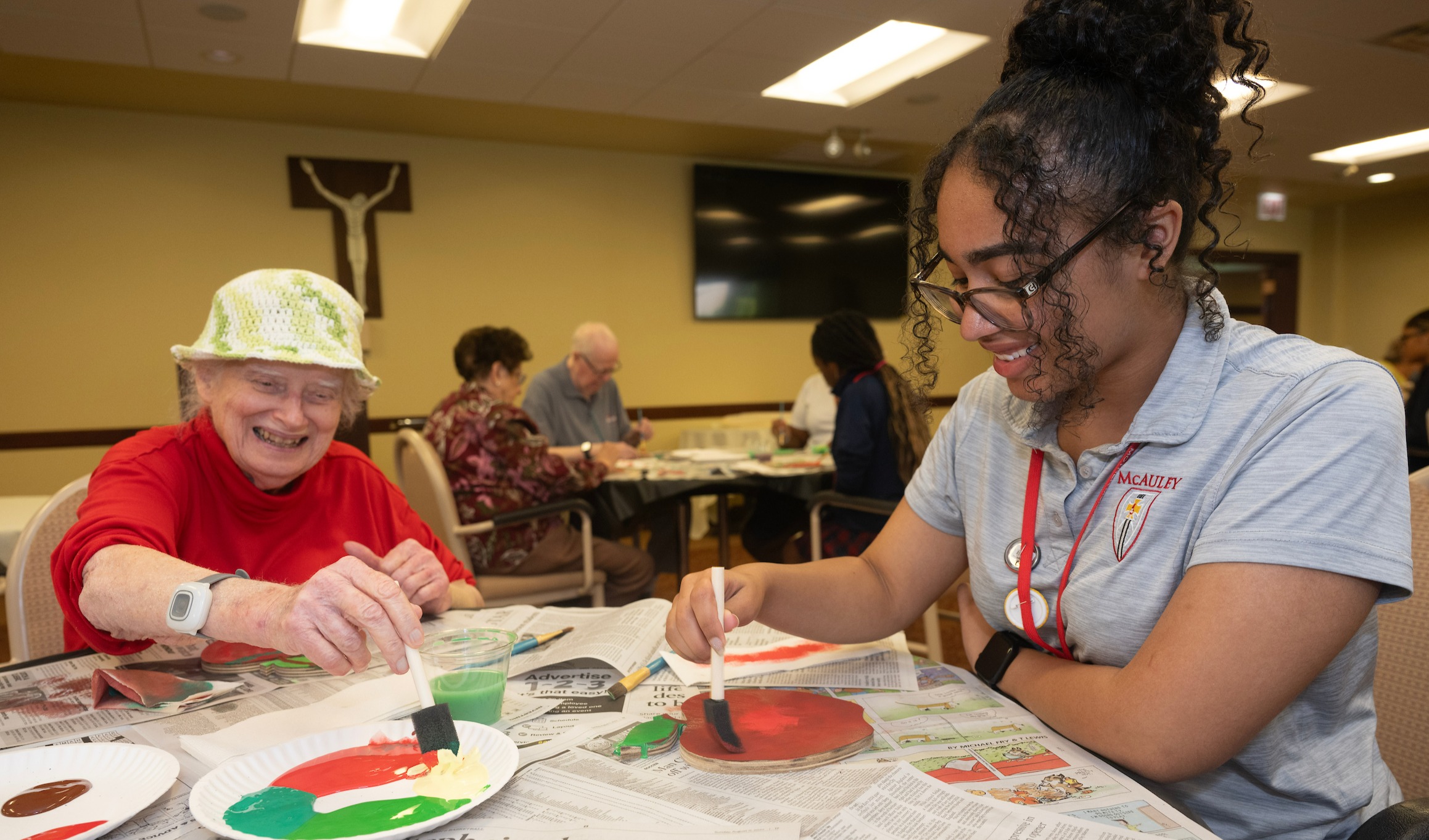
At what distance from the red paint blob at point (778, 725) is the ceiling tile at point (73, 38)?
13.5 feet

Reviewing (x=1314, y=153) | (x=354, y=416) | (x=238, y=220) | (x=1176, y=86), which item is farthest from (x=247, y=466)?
(x=1314, y=153)

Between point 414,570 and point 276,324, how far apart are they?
46cm

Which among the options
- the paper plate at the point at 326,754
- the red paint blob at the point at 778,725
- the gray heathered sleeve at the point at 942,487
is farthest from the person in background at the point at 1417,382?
the paper plate at the point at 326,754

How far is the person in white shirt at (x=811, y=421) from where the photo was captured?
485 cm

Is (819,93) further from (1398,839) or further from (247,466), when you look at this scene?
(1398,839)

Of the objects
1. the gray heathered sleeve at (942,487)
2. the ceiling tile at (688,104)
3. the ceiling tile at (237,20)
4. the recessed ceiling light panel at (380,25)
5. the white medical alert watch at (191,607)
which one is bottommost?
the white medical alert watch at (191,607)

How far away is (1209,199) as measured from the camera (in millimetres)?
995

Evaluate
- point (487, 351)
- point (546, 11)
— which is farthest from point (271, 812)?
point (546, 11)

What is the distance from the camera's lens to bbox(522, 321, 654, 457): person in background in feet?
15.0

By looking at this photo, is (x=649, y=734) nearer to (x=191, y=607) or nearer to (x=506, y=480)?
(x=191, y=607)

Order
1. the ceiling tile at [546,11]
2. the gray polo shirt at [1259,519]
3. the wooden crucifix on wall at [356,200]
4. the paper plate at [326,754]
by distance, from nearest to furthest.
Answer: the paper plate at [326,754] → the gray polo shirt at [1259,519] → the ceiling tile at [546,11] → the wooden crucifix on wall at [356,200]

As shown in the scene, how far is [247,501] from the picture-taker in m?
1.52

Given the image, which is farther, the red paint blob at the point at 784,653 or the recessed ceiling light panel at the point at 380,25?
the recessed ceiling light panel at the point at 380,25

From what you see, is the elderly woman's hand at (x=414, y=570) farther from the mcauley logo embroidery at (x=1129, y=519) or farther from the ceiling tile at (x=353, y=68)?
the ceiling tile at (x=353, y=68)
